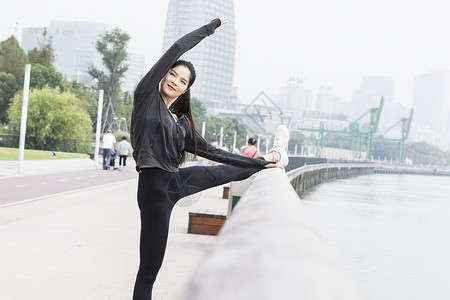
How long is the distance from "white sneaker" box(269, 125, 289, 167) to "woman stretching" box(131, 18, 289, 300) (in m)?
0.17

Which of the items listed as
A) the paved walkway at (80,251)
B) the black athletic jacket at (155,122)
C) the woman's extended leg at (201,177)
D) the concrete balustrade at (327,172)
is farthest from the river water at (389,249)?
the concrete balustrade at (327,172)

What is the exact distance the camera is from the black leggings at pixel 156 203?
145 inches

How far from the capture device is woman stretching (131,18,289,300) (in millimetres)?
3676

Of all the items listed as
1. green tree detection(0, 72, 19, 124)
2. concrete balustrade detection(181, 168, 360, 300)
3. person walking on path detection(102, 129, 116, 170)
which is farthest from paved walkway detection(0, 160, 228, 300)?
green tree detection(0, 72, 19, 124)

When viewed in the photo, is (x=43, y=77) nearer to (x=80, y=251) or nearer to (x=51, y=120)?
(x=51, y=120)

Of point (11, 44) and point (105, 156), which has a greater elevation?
point (11, 44)

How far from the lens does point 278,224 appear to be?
4.01ft

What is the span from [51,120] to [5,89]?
1948 cm

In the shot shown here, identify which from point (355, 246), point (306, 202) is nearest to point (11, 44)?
point (306, 202)

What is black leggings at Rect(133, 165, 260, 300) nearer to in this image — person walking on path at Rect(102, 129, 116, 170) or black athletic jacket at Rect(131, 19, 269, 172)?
black athletic jacket at Rect(131, 19, 269, 172)

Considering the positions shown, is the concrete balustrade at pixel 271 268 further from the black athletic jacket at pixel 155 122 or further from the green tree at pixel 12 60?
the green tree at pixel 12 60

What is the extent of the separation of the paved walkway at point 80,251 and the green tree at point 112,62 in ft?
194

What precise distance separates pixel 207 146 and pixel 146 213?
0.67 m

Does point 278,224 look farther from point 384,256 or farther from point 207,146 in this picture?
point 384,256
